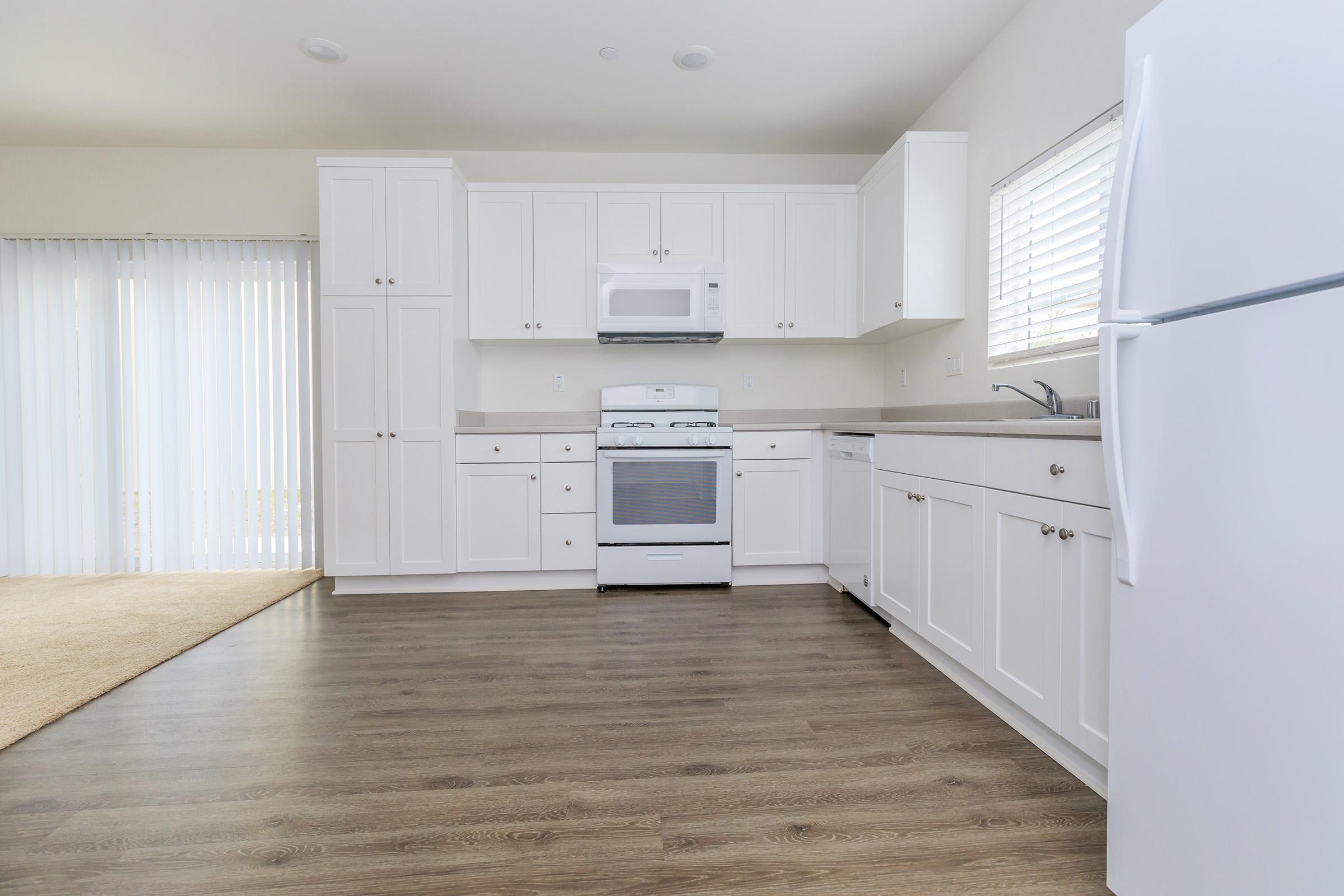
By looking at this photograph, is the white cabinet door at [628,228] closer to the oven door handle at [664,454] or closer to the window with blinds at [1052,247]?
the oven door handle at [664,454]

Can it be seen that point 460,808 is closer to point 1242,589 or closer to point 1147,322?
point 1242,589

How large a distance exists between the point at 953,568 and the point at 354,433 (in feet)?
9.74

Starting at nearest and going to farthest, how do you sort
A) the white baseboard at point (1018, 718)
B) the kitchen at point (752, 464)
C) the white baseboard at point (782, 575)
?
the kitchen at point (752, 464) < the white baseboard at point (1018, 718) < the white baseboard at point (782, 575)

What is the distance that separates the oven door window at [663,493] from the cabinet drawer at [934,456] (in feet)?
3.28

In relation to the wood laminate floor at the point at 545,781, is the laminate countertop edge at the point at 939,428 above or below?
above

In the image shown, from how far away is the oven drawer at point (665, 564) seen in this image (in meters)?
3.51

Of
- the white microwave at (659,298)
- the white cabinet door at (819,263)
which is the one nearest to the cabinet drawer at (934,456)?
the white cabinet door at (819,263)

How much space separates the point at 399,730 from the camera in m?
1.87

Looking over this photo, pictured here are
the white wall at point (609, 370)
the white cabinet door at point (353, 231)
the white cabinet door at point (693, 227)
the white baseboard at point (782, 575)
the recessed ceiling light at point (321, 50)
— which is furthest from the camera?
the white wall at point (609, 370)

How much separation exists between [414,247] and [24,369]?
2.73 metres

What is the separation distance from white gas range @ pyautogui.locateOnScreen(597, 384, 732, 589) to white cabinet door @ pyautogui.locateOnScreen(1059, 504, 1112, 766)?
209cm

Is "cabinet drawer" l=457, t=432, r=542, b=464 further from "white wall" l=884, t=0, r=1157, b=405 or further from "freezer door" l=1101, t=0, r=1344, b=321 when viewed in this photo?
"freezer door" l=1101, t=0, r=1344, b=321

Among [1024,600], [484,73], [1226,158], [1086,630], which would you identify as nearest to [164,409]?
[484,73]

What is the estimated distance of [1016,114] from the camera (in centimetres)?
266
